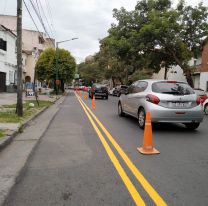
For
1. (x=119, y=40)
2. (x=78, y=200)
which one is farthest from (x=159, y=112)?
(x=119, y=40)

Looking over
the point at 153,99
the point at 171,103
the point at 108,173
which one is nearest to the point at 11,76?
the point at 153,99

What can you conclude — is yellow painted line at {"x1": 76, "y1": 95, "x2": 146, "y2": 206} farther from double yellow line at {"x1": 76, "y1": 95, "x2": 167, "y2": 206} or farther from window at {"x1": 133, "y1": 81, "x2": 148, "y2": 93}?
window at {"x1": 133, "y1": 81, "x2": 148, "y2": 93}

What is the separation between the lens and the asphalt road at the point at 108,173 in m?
3.94

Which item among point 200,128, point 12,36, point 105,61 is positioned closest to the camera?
point 200,128

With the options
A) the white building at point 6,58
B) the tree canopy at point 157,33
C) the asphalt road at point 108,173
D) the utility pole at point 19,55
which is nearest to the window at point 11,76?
the white building at point 6,58

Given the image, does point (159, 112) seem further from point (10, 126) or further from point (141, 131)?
point (10, 126)

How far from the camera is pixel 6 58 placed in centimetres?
3309

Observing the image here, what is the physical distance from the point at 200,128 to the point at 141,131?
2.43 metres

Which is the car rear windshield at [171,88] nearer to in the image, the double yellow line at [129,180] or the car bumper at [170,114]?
the car bumper at [170,114]

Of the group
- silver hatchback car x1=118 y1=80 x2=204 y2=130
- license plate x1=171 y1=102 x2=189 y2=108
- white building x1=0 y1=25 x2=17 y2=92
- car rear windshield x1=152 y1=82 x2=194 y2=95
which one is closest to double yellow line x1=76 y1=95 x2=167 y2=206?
silver hatchback car x1=118 y1=80 x2=204 y2=130

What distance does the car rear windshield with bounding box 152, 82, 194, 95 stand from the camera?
30.2 ft

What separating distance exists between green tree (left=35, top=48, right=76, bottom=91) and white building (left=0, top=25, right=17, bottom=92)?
563cm

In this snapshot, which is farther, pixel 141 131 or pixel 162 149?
pixel 141 131

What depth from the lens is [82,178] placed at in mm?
4730
